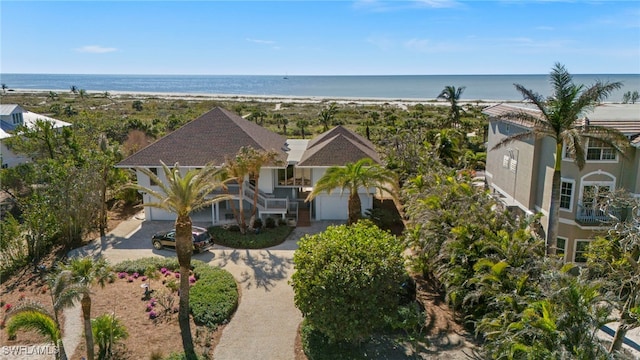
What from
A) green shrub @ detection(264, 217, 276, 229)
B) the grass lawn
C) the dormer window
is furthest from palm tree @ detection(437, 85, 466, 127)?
the dormer window

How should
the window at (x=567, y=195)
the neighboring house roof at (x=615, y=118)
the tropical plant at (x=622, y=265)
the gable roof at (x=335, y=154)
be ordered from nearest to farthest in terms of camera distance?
the tropical plant at (x=622, y=265), the neighboring house roof at (x=615, y=118), the window at (x=567, y=195), the gable roof at (x=335, y=154)

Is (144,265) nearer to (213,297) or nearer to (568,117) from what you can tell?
(213,297)

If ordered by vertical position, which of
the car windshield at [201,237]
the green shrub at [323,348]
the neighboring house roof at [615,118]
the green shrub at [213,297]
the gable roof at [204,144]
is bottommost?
the green shrub at [323,348]

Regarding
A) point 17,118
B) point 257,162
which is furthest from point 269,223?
point 17,118

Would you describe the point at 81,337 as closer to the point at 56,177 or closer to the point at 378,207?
the point at 56,177

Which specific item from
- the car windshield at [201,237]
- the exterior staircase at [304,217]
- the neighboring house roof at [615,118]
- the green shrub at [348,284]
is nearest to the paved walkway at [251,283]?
the exterior staircase at [304,217]

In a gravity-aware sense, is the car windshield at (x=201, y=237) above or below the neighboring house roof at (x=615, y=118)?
below

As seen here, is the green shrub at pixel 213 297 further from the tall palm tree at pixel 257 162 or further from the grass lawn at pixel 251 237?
the tall palm tree at pixel 257 162
